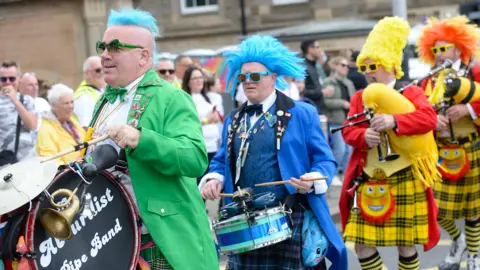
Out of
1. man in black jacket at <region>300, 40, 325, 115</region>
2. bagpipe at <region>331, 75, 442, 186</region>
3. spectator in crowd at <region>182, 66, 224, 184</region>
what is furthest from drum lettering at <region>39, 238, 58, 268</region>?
man in black jacket at <region>300, 40, 325, 115</region>

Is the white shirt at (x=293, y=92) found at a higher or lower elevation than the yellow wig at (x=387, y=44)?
lower

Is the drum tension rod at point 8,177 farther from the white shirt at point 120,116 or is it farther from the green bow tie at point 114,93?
the green bow tie at point 114,93

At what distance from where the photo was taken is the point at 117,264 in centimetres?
381

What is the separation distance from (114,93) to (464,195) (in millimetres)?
4125

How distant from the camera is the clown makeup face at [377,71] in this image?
20.4 ft

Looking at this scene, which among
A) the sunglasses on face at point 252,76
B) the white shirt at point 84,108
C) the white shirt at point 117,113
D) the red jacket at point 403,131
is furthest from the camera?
the white shirt at point 84,108

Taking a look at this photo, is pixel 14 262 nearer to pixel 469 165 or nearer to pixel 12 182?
pixel 12 182

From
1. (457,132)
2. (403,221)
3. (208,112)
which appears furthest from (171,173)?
(208,112)

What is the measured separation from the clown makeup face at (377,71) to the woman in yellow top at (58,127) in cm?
242

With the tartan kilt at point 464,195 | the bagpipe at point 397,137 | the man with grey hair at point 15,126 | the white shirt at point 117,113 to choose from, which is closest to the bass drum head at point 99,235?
the white shirt at point 117,113

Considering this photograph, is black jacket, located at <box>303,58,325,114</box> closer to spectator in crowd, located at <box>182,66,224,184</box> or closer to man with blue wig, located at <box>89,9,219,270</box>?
spectator in crowd, located at <box>182,66,224,184</box>

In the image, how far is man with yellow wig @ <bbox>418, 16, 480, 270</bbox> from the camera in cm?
720

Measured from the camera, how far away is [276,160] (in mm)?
5227

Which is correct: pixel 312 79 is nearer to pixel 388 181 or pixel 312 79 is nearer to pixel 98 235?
pixel 388 181
